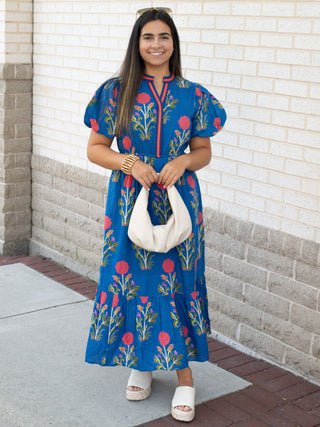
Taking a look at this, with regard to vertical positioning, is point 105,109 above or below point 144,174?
above

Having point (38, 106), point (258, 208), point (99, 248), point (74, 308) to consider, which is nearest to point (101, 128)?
point (258, 208)

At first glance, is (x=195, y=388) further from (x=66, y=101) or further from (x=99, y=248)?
(x=66, y=101)

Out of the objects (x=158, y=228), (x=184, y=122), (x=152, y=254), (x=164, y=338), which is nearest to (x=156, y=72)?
(x=184, y=122)

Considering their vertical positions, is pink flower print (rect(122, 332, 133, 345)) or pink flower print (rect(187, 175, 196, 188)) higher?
pink flower print (rect(187, 175, 196, 188))

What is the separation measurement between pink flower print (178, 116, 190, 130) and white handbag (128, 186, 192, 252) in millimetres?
345

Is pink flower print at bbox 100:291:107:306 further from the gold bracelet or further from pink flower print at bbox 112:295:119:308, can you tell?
the gold bracelet

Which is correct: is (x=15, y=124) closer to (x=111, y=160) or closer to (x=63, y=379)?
(x=63, y=379)

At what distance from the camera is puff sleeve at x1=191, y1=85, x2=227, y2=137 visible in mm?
3736

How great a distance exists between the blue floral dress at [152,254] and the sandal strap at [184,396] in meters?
0.16

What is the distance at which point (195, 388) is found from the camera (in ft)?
13.7

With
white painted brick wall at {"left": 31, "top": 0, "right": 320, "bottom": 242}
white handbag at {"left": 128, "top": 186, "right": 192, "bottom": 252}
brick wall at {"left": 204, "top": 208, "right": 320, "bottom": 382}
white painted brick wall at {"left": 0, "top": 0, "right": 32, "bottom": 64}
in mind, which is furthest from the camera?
white painted brick wall at {"left": 0, "top": 0, "right": 32, "bottom": 64}

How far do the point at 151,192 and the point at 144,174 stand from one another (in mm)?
169

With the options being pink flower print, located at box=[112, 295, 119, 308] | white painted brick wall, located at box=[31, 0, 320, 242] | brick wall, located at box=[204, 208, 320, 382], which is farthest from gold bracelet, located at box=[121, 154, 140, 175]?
brick wall, located at box=[204, 208, 320, 382]

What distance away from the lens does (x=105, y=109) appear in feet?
12.2
